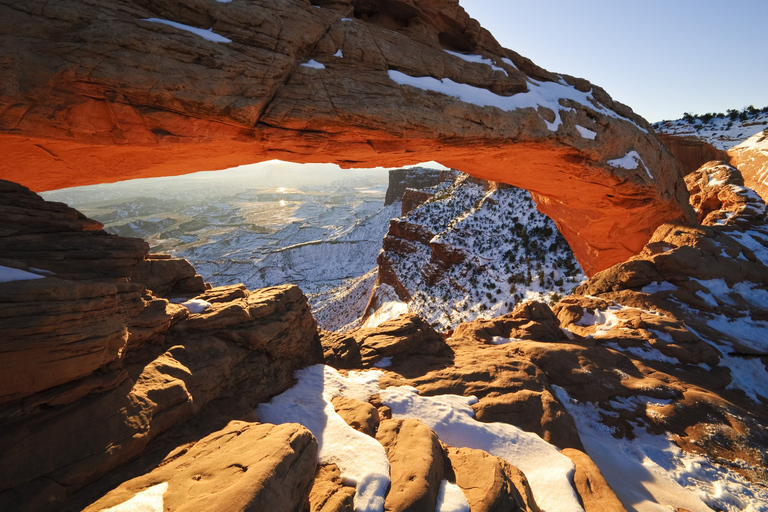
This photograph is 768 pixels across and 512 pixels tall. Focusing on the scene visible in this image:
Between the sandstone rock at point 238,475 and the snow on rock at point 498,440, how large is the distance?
3.43 meters

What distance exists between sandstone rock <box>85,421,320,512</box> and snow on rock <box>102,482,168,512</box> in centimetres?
6

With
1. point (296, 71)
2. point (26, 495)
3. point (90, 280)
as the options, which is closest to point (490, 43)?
point (296, 71)

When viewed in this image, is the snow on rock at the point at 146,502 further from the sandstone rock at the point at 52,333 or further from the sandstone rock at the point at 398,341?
the sandstone rock at the point at 398,341

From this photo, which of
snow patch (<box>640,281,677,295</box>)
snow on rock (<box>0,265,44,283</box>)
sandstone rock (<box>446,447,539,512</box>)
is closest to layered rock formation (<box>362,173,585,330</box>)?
snow patch (<box>640,281,677,295</box>)

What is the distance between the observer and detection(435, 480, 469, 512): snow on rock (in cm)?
496

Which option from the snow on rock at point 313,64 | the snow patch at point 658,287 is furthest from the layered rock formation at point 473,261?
the snow on rock at point 313,64

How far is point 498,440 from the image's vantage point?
7363mm

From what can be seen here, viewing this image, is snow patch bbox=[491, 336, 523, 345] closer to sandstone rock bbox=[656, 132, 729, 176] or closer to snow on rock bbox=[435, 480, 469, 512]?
snow on rock bbox=[435, 480, 469, 512]

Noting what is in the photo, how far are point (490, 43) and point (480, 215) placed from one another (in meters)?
27.0

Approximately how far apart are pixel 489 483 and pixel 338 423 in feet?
10.4

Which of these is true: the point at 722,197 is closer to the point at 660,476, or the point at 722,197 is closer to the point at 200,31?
the point at 660,476

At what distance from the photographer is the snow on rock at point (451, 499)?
4957mm

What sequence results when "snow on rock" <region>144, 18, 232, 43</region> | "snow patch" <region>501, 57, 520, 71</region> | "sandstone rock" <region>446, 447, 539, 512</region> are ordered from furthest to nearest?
"snow patch" <region>501, 57, 520, 71</region>, "snow on rock" <region>144, 18, 232, 43</region>, "sandstone rock" <region>446, 447, 539, 512</region>

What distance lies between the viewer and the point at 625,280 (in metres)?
14.0
